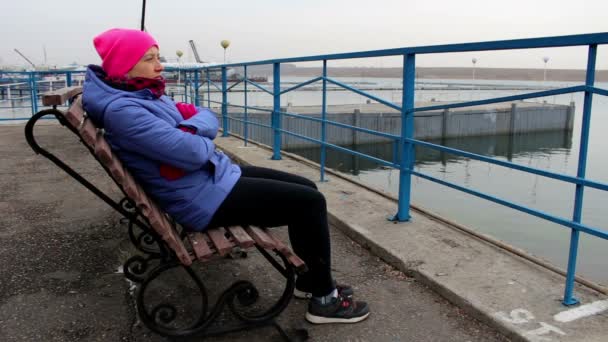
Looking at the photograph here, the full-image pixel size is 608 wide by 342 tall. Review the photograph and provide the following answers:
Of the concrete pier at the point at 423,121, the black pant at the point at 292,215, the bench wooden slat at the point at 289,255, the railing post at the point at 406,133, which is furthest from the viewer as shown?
the concrete pier at the point at 423,121

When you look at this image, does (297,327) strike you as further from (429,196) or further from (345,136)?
(345,136)

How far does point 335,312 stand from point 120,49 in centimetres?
144

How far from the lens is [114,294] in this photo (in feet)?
8.36

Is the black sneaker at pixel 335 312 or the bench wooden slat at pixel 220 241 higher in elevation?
the bench wooden slat at pixel 220 241

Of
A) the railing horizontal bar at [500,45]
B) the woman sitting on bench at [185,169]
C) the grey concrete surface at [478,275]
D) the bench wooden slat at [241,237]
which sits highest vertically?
the railing horizontal bar at [500,45]

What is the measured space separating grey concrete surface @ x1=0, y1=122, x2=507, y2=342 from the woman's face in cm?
109

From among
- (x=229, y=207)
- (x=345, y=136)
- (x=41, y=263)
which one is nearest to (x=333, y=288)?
(x=229, y=207)

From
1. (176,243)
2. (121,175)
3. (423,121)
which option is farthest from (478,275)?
(423,121)

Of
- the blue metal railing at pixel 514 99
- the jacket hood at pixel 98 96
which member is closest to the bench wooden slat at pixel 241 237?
the jacket hood at pixel 98 96

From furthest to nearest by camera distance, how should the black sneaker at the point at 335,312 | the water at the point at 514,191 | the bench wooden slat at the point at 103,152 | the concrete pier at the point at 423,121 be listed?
the concrete pier at the point at 423,121
the water at the point at 514,191
the black sneaker at the point at 335,312
the bench wooden slat at the point at 103,152

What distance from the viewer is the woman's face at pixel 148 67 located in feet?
6.88

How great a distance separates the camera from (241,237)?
6.72 ft

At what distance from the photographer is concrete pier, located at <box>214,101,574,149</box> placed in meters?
26.5

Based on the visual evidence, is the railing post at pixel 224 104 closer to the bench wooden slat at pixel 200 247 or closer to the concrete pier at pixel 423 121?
the bench wooden slat at pixel 200 247
